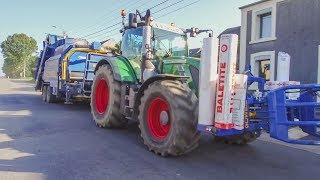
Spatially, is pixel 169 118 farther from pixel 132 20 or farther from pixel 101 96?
pixel 101 96

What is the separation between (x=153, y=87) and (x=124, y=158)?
4.53 ft

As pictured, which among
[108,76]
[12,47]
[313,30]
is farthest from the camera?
[12,47]

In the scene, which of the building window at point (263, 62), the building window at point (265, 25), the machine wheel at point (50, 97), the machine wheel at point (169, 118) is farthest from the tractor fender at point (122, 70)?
the building window at point (265, 25)

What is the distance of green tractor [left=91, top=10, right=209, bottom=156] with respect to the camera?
5809mm

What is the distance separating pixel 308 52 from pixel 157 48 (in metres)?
10.6

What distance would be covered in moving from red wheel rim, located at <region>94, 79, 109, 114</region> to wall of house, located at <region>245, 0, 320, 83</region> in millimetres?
10299

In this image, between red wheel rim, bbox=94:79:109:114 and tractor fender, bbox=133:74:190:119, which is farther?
A: red wheel rim, bbox=94:79:109:114

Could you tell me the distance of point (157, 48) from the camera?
8.00 m

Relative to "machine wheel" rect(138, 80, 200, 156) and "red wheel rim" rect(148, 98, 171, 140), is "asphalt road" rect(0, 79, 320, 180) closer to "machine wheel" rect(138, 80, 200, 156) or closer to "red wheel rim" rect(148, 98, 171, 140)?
"machine wheel" rect(138, 80, 200, 156)

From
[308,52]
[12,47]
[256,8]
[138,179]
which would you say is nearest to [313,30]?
[308,52]

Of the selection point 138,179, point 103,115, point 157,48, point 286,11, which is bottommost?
point 138,179

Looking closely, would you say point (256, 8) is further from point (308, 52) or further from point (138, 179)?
point (138, 179)

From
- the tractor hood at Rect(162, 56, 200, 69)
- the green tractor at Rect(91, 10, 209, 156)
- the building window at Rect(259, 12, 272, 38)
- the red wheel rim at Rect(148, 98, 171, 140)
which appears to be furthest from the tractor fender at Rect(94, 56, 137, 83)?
the building window at Rect(259, 12, 272, 38)

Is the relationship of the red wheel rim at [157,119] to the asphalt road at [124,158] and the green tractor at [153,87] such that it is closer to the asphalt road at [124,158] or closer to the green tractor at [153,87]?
the green tractor at [153,87]
